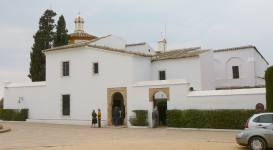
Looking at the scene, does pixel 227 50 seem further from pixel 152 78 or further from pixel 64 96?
pixel 64 96

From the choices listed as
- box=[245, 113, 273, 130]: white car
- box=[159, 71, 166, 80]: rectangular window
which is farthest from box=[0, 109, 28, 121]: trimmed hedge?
box=[245, 113, 273, 130]: white car

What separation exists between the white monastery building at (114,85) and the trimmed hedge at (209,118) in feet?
1.89

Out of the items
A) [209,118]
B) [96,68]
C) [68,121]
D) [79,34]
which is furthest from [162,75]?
[79,34]

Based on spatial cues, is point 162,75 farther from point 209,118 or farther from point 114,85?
point 209,118

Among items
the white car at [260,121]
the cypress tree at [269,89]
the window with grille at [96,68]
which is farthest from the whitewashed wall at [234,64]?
the white car at [260,121]

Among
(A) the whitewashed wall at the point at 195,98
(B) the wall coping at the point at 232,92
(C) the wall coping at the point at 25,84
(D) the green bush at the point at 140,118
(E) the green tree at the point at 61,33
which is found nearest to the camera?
(B) the wall coping at the point at 232,92

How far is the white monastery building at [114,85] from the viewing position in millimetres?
20719

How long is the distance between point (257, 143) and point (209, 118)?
7904mm

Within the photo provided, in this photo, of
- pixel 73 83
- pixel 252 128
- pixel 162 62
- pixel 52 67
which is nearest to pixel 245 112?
pixel 252 128

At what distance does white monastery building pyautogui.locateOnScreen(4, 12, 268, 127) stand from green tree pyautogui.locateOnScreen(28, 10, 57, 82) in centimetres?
423

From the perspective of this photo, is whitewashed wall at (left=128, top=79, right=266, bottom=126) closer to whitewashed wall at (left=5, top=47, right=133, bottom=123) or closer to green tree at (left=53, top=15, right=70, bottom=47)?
whitewashed wall at (left=5, top=47, right=133, bottom=123)

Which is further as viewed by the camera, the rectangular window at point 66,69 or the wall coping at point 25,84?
the wall coping at point 25,84

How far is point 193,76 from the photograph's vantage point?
79.2 ft

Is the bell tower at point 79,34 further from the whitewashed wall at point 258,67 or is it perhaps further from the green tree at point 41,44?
the whitewashed wall at point 258,67
